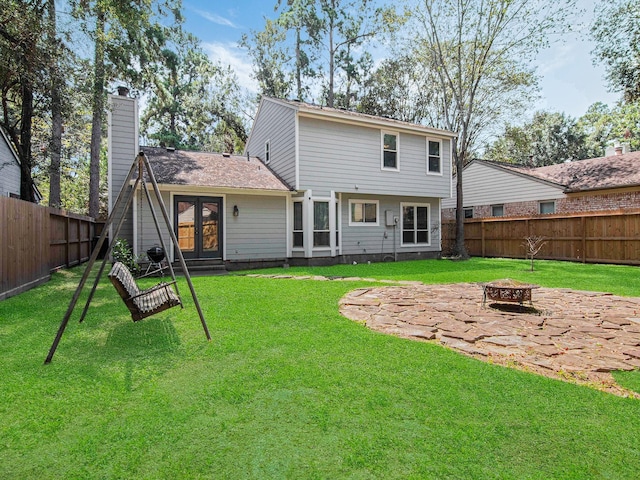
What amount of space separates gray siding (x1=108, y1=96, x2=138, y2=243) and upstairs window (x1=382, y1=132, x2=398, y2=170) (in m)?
8.79

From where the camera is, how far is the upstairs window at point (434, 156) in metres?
15.0

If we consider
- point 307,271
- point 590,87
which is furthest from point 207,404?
point 590,87

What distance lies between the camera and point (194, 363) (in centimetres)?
342

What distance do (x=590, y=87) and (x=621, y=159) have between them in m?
3.94

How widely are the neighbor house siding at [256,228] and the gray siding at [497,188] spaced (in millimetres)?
12486

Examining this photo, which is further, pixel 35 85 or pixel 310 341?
pixel 35 85

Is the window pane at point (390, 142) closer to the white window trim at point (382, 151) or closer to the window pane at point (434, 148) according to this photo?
the white window trim at point (382, 151)

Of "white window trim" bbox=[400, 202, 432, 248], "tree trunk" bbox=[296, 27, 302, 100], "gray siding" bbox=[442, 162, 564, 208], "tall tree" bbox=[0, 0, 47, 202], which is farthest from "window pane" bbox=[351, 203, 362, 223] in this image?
"tree trunk" bbox=[296, 27, 302, 100]

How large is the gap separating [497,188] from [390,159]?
26.9 ft

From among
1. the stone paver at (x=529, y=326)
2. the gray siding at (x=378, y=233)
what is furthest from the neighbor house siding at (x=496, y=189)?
Answer: the stone paver at (x=529, y=326)

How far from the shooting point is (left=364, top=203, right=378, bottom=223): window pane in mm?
14094

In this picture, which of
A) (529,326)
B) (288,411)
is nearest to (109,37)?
(288,411)

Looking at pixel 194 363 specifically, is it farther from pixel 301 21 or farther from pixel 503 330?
pixel 301 21

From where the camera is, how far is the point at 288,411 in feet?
8.20
